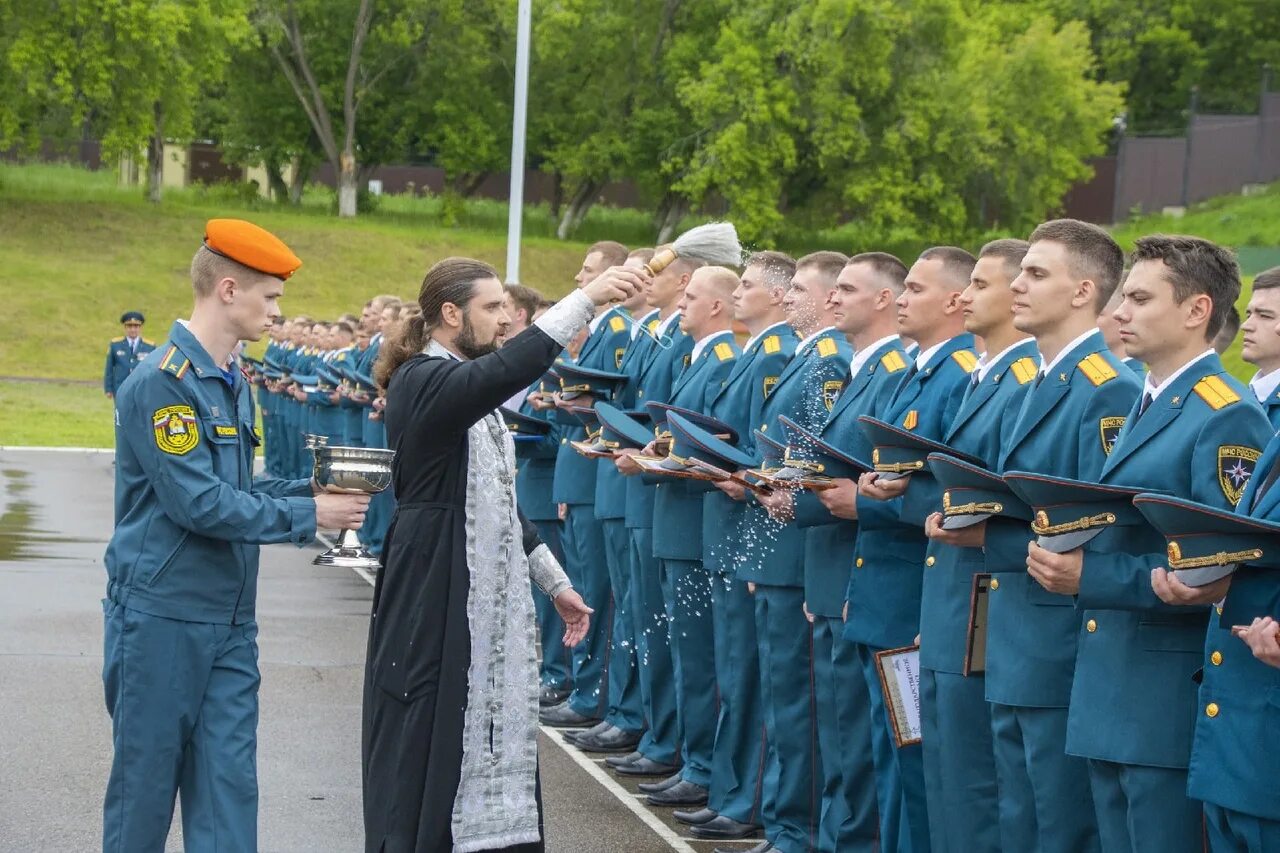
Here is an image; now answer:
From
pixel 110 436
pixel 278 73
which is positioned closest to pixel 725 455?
pixel 110 436

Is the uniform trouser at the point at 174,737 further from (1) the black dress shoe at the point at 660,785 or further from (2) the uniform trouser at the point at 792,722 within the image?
(1) the black dress shoe at the point at 660,785

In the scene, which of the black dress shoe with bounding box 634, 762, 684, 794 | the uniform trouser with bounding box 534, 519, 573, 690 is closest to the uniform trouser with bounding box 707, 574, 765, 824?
the black dress shoe with bounding box 634, 762, 684, 794

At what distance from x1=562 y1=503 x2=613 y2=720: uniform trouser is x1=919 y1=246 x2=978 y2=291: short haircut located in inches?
155

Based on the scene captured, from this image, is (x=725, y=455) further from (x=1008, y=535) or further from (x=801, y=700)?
(x=1008, y=535)

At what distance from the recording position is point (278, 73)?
5728cm

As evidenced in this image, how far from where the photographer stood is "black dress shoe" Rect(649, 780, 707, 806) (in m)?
8.43

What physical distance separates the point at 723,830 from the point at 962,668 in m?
2.33

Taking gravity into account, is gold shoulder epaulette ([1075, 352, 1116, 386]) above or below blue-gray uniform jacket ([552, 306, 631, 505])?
above

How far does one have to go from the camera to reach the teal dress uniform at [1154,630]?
4.83m

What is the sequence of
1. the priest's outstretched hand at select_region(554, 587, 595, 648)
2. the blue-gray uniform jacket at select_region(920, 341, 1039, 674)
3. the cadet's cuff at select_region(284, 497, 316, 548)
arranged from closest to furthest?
the cadet's cuff at select_region(284, 497, 316, 548)
the blue-gray uniform jacket at select_region(920, 341, 1039, 674)
the priest's outstretched hand at select_region(554, 587, 595, 648)

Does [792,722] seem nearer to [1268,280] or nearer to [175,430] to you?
[1268,280]

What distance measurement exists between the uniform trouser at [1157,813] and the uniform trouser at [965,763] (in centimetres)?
87

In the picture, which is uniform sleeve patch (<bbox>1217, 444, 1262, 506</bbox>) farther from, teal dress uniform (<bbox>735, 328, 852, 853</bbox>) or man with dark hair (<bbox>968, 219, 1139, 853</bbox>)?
teal dress uniform (<bbox>735, 328, 852, 853</bbox>)

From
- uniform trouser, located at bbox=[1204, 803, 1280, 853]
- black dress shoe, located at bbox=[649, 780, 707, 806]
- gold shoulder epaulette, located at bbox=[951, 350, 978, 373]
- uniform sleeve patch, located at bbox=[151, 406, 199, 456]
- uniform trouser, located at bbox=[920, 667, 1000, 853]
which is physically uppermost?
gold shoulder epaulette, located at bbox=[951, 350, 978, 373]
